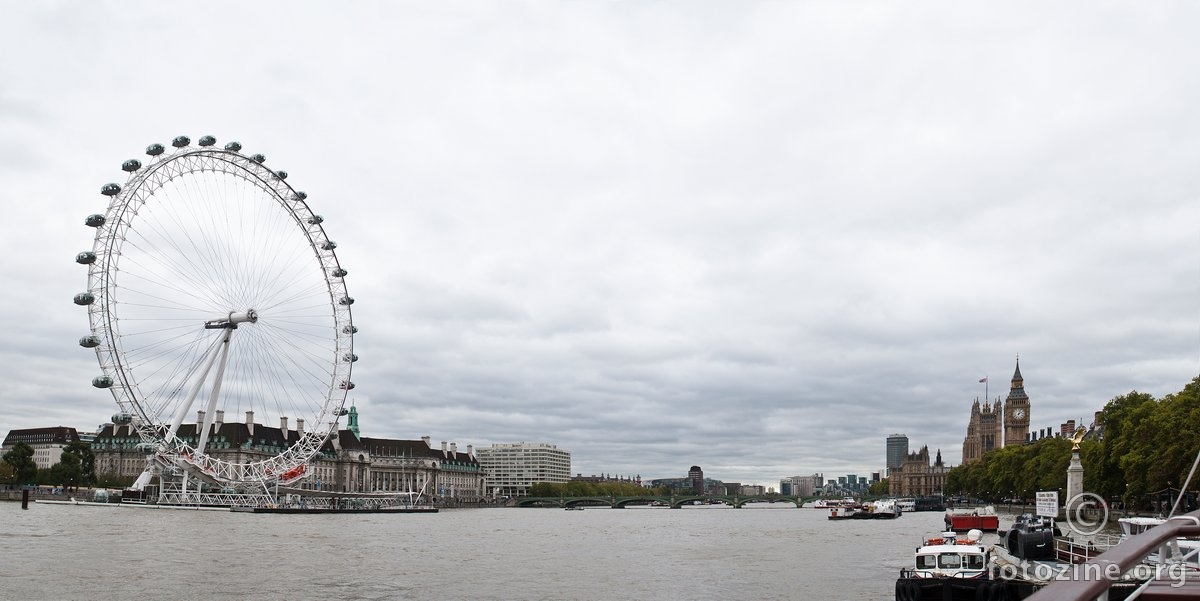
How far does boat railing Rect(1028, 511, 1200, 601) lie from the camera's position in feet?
15.5

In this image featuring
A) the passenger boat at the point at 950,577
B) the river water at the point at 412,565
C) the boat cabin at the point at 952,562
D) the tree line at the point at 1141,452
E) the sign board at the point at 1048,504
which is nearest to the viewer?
the passenger boat at the point at 950,577

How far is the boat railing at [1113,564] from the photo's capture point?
4.72 metres

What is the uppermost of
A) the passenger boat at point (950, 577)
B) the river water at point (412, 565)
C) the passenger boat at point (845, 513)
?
the passenger boat at point (950, 577)

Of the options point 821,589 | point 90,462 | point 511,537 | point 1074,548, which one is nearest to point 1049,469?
point 511,537

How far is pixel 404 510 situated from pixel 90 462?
54222mm

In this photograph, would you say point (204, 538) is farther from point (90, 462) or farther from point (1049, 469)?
point (90, 462)

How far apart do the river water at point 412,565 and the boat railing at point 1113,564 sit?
36429 millimetres

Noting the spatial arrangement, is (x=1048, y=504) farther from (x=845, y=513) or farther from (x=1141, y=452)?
(x=845, y=513)

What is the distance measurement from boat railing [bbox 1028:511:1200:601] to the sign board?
43.0m

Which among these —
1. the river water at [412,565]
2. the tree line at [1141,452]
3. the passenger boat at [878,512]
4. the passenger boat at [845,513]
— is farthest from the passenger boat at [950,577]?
the passenger boat at [878,512]

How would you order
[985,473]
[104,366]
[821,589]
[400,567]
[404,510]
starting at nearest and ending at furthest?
[821,589]
[400,567]
[104,366]
[404,510]
[985,473]

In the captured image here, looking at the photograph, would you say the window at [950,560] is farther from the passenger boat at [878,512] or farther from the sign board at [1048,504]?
the passenger boat at [878,512]

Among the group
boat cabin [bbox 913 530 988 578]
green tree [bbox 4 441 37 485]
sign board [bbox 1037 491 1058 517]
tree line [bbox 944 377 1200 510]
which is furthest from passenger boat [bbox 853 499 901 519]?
green tree [bbox 4 441 37 485]

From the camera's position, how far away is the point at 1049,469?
130 meters
